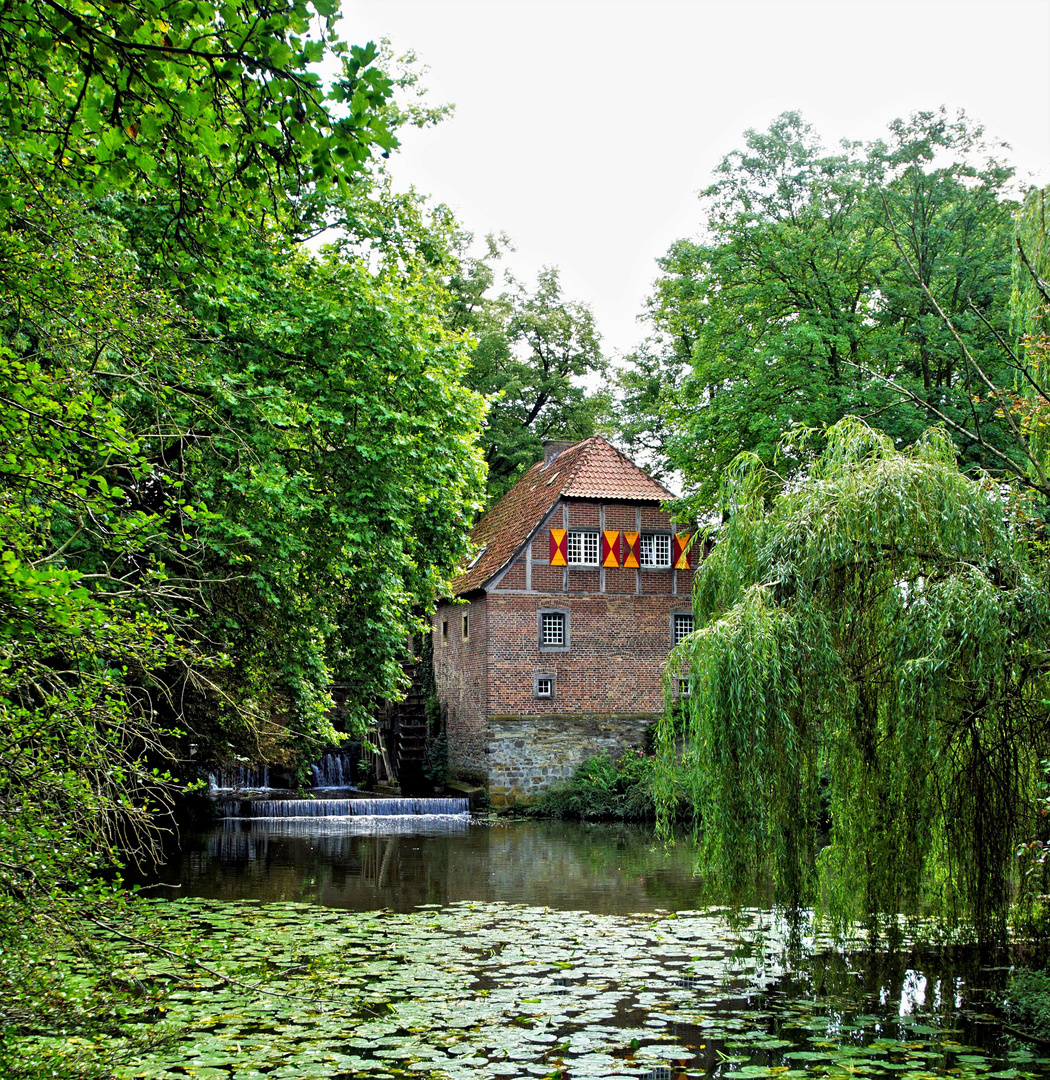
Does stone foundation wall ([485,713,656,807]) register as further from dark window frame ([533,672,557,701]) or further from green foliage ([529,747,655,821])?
dark window frame ([533,672,557,701])

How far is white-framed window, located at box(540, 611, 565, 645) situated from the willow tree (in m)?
17.0

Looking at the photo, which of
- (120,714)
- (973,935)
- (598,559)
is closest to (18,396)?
(120,714)

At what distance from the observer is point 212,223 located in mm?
4703

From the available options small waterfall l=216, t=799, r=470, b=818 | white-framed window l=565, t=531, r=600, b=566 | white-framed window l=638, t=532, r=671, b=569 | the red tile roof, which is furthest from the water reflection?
white-framed window l=638, t=532, r=671, b=569

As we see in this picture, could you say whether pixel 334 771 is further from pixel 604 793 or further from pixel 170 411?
pixel 170 411

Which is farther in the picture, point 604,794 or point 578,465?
point 578,465

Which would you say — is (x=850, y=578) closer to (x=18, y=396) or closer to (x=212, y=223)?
(x=212, y=223)

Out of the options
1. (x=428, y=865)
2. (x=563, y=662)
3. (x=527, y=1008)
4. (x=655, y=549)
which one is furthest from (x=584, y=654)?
(x=527, y=1008)

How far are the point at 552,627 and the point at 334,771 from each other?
26.7ft

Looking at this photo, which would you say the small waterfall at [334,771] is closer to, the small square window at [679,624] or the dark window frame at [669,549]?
the small square window at [679,624]

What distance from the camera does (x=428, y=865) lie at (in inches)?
604

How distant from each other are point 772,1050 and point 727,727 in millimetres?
1957

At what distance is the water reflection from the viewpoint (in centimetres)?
1220

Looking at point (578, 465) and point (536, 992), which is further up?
point (578, 465)
